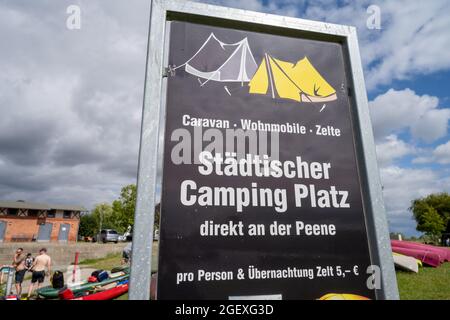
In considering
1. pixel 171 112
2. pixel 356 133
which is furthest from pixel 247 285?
pixel 356 133

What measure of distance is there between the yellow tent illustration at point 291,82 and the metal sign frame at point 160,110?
28cm

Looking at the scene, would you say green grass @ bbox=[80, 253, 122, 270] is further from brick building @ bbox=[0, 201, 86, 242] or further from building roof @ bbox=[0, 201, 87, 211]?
building roof @ bbox=[0, 201, 87, 211]

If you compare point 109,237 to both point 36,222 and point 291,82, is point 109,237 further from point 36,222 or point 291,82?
point 291,82

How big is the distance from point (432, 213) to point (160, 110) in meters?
59.6

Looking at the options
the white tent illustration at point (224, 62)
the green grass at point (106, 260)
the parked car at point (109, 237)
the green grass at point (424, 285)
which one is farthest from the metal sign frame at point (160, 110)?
the parked car at point (109, 237)

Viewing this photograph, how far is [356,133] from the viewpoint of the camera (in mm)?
2234

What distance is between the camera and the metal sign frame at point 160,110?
1768 millimetres

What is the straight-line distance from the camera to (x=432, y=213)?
4800 cm

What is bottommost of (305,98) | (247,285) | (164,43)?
(247,285)

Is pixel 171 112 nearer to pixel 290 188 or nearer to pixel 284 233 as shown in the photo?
pixel 290 188

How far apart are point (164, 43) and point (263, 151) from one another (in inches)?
44.4

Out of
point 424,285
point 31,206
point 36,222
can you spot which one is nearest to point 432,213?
point 424,285

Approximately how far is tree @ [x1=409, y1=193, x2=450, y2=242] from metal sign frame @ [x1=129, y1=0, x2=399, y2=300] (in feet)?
172

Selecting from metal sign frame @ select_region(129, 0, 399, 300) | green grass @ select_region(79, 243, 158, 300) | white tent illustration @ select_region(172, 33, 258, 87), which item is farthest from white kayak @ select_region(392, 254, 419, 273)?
green grass @ select_region(79, 243, 158, 300)
